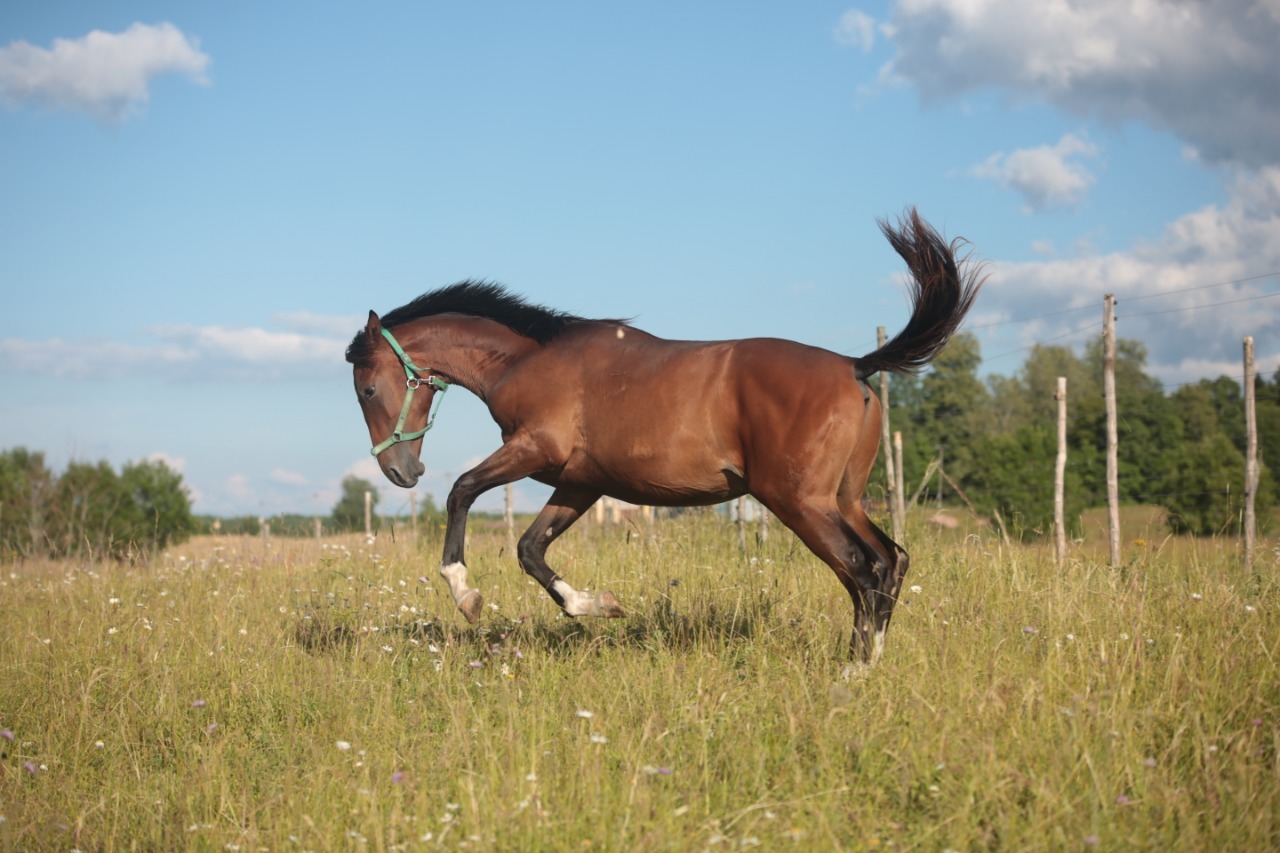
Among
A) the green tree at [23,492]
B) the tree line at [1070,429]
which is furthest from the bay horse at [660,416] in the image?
the tree line at [1070,429]

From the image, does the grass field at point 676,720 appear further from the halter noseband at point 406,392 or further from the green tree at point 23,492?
the green tree at point 23,492

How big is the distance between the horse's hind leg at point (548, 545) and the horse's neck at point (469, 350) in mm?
1005

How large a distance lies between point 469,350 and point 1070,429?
227 ft

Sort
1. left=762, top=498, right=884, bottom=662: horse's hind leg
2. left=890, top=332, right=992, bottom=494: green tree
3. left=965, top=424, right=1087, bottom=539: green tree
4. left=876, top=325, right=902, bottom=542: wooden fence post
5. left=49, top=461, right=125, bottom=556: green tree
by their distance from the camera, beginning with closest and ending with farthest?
left=762, top=498, right=884, bottom=662: horse's hind leg, left=876, top=325, right=902, bottom=542: wooden fence post, left=49, top=461, right=125, bottom=556: green tree, left=965, top=424, right=1087, bottom=539: green tree, left=890, top=332, right=992, bottom=494: green tree

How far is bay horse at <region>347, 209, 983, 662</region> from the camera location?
6.02m

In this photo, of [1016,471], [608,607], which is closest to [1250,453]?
[608,607]

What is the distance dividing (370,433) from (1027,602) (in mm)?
4700

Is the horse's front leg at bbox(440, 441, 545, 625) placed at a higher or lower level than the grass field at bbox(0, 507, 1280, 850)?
higher

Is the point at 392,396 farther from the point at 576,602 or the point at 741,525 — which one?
the point at 741,525

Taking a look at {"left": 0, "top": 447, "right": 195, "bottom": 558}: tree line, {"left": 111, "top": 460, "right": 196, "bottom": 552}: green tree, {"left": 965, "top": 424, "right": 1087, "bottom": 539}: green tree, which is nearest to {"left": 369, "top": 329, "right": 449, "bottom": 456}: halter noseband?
{"left": 0, "top": 447, "right": 195, "bottom": 558}: tree line

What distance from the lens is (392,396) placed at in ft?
24.3

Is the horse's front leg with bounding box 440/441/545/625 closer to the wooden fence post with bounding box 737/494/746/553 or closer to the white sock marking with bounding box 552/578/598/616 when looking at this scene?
the white sock marking with bounding box 552/578/598/616

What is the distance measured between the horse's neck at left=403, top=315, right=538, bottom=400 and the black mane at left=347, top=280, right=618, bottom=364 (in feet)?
0.30

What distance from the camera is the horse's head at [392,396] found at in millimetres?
7359
